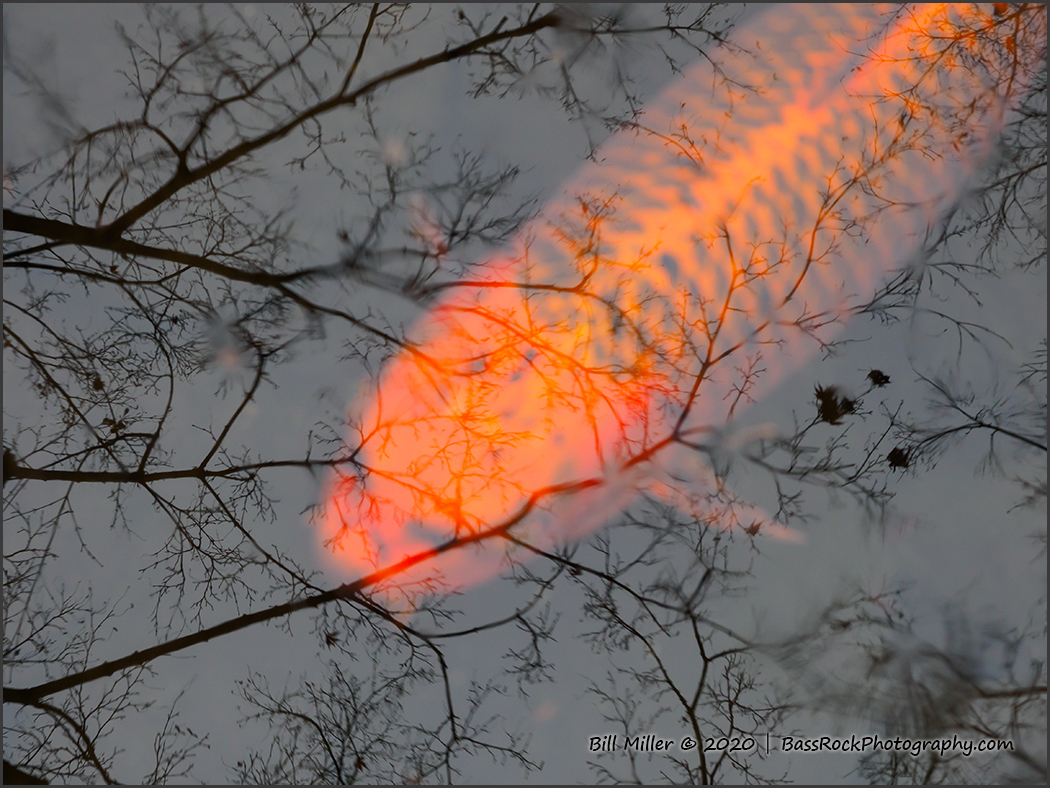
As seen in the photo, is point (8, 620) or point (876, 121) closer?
point (8, 620)

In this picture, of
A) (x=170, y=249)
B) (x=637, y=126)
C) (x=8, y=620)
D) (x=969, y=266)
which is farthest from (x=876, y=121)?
(x=8, y=620)

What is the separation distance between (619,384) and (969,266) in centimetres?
257

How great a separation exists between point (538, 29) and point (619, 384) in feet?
8.23

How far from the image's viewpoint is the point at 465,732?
15.4 feet

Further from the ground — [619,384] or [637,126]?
[637,126]

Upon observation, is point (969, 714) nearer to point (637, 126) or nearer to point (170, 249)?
point (637, 126)

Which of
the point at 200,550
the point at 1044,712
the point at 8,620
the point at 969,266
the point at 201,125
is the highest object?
the point at 201,125

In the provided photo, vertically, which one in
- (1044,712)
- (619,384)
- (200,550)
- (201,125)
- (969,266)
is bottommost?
(1044,712)

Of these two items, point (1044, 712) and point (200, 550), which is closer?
point (1044, 712)

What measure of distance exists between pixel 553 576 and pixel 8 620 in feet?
11.9

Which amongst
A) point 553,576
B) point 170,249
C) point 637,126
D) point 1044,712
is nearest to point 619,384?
point 553,576

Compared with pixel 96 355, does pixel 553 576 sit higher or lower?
lower

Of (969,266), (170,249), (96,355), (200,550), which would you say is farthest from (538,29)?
(200,550)

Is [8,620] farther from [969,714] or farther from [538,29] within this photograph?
[969,714]
